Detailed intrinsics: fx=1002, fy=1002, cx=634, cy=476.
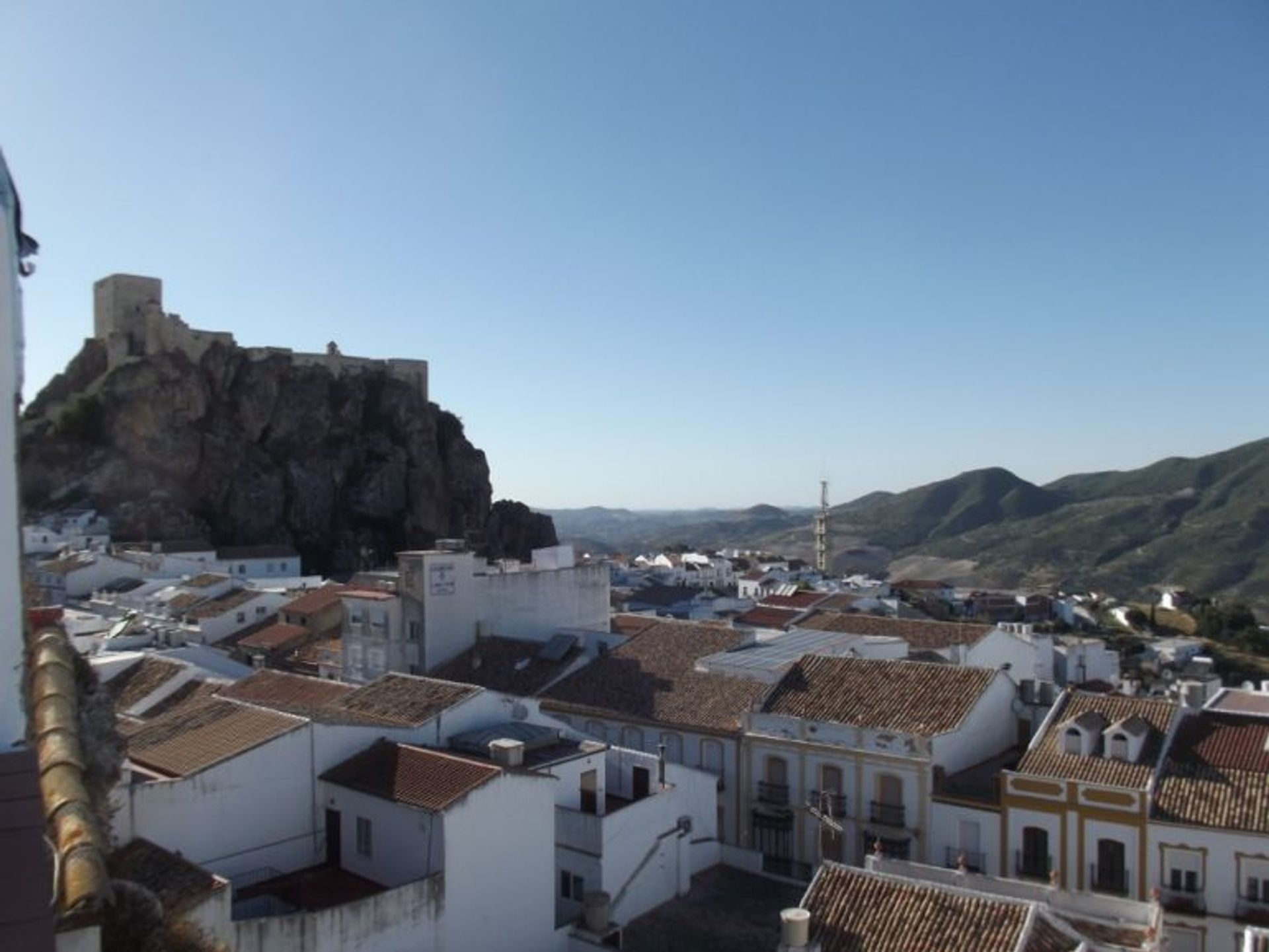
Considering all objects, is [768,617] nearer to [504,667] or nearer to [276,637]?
[504,667]

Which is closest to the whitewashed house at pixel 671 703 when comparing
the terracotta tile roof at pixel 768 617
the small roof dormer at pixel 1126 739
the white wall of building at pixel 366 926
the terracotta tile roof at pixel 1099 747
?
the terracotta tile roof at pixel 1099 747

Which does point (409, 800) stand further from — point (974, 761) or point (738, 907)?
point (974, 761)

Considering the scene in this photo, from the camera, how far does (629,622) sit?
149 ft

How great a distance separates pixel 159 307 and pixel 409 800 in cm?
7453

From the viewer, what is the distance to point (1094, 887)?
22.2 meters

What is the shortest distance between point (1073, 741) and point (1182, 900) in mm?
4030

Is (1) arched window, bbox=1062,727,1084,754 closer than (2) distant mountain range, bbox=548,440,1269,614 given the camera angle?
Yes

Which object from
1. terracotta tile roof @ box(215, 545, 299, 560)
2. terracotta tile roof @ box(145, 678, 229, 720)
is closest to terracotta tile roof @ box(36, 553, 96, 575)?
terracotta tile roof @ box(215, 545, 299, 560)

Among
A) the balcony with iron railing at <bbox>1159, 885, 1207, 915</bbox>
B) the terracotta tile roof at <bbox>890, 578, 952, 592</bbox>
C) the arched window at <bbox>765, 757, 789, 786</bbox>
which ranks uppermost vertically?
the arched window at <bbox>765, 757, 789, 786</bbox>

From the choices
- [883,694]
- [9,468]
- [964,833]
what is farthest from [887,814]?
[9,468]

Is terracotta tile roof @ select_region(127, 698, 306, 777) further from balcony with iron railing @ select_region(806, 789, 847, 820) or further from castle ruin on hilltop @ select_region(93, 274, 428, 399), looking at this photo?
castle ruin on hilltop @ select_region(93, 274, 428, 399)

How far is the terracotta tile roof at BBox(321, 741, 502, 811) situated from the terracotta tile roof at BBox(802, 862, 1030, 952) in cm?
648

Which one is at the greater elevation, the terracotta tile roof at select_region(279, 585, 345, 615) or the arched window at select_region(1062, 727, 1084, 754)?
the terracotta tile roof at select_region(279, 585, 345, 615)

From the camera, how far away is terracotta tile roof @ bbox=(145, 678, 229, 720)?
2483 centimetres
